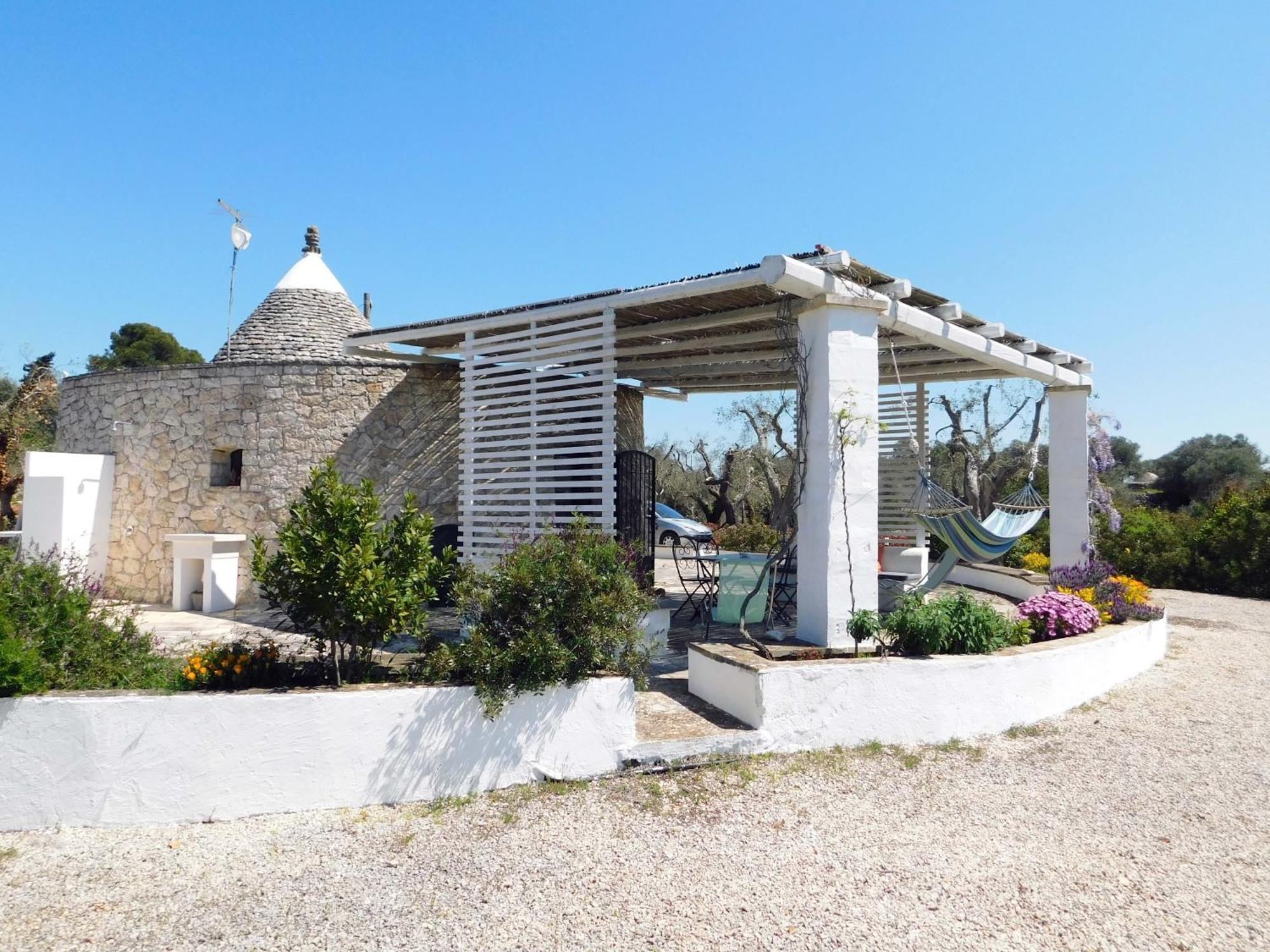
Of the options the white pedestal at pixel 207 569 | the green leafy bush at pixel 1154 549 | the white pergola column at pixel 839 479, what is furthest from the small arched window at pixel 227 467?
the green leafy bush at pixel 1154 549

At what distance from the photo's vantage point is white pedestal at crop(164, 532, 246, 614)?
9.15 m

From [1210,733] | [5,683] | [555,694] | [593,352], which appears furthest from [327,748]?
[1210,733]

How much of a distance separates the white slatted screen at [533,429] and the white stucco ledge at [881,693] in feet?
8.13

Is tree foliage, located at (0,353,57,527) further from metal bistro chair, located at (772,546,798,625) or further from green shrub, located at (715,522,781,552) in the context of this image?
green shrub, located at (715,522,781,552)

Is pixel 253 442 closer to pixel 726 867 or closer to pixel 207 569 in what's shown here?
pixel 207 569

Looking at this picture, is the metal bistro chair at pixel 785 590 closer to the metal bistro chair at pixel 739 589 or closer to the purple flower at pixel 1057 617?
the metal bistro chair at pixel 739 589

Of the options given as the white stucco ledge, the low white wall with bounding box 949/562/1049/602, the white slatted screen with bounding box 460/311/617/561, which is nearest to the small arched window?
the white slatted screen with bounding box 460/311/617/561

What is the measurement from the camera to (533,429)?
7574 millimetres

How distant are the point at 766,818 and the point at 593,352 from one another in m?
4.63

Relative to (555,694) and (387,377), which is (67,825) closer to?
(555,694)

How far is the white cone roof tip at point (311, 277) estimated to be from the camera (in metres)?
12.2

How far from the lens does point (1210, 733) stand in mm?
5402

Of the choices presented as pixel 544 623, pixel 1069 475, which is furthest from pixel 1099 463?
pixel 544 623

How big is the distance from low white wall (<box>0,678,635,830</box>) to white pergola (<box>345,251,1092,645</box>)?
8.71 feet
